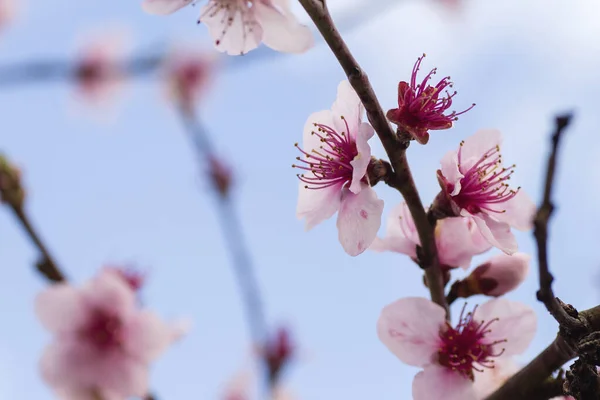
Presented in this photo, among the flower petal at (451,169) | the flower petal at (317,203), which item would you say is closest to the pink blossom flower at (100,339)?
the flower petal at (317,203)

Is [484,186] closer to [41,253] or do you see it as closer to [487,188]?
[487,188]

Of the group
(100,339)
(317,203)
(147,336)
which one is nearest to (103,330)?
(100,339)

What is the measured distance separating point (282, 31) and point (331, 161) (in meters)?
0.26

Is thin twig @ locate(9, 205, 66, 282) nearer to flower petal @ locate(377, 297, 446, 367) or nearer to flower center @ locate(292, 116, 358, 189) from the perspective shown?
flower center @ locate(292, 116, 358, 189)

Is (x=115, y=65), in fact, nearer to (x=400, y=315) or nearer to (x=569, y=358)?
(x=400, y=315)

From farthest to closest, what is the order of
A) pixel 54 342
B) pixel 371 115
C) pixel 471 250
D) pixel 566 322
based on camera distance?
pixel 54 342 < pixel 471 250 < pixel 371 115 < pixel 566 322

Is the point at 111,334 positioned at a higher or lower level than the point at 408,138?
higher

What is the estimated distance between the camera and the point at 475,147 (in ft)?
4.17

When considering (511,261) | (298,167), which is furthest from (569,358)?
(298,167)

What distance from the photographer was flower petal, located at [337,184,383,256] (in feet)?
3.50

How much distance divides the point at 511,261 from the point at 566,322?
0.38 meters

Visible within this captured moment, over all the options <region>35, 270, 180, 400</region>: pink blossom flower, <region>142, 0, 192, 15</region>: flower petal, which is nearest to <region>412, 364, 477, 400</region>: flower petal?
<region>35, 270, 180, 400</region>: pink blossom flower

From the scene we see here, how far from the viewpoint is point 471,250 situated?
1220 millimetres

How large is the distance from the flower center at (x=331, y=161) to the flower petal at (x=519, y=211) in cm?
30
